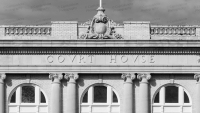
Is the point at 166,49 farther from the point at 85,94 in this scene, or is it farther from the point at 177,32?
the point at 85,94

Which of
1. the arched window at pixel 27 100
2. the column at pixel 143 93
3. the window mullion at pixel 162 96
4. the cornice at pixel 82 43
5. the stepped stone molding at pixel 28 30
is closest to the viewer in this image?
the cornice at pixel 82 43

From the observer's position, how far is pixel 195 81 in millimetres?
43781

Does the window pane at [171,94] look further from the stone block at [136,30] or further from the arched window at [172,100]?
the stone block at [136,30]

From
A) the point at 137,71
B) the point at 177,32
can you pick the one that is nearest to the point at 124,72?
the point at 137,71

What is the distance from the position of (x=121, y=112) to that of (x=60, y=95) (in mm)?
4433

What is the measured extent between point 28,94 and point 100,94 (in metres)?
5.08

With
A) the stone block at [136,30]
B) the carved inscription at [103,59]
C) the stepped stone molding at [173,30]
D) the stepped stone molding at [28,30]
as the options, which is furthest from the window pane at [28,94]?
the stepped stone molding at [173,30]

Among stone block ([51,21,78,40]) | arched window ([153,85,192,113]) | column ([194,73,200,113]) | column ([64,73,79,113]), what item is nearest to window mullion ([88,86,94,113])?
column ([64,73,79,113])

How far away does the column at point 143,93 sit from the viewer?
142 feet

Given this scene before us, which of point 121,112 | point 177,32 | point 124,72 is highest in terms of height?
point 177,32

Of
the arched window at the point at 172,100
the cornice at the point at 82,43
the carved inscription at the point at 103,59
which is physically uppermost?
the cornice at the point at 82,43

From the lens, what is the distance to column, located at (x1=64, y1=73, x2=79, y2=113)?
142 feet

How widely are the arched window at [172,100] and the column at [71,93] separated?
563 centimetres

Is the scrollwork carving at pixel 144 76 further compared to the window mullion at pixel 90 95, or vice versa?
the window mullion at pixel 90 95
